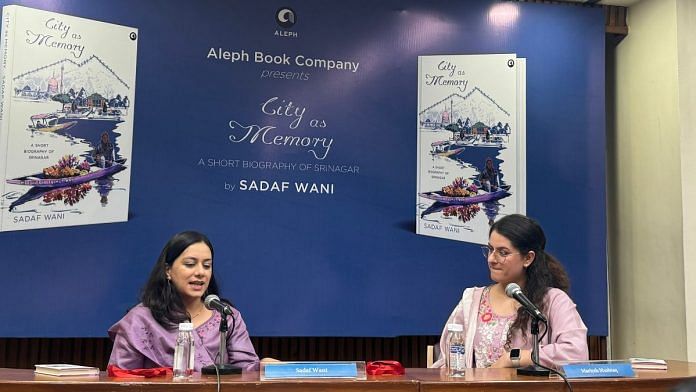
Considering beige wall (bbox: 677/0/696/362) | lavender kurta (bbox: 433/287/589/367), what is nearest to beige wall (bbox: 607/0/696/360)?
beige wall (bbox: 677/0/696/362)

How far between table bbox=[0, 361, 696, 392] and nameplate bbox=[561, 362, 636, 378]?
0.03 metres

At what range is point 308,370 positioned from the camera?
247 centimetres

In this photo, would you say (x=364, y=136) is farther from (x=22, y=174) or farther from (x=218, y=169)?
(x=22, y=174)

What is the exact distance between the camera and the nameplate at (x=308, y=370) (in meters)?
2.44

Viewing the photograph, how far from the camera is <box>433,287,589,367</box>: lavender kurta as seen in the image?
10.3ft

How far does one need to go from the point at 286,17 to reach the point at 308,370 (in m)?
2.84

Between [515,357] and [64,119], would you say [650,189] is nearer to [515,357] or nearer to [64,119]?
[515,357]

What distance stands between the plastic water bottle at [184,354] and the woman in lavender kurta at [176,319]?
0.37 metres

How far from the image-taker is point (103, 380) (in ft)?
7.72

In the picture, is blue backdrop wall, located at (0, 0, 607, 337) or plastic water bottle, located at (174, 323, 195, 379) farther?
blue backdrop wall, located at (0, 0, 607, 337)

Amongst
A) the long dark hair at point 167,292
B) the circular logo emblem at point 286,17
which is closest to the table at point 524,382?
the long dark hair at point 167,292

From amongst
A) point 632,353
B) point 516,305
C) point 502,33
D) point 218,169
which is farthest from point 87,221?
point 632,353

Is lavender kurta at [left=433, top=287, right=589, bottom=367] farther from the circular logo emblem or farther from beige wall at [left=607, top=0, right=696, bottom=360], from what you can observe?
the circular logo emblem

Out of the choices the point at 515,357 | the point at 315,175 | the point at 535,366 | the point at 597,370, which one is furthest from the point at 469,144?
the point at 597,370
